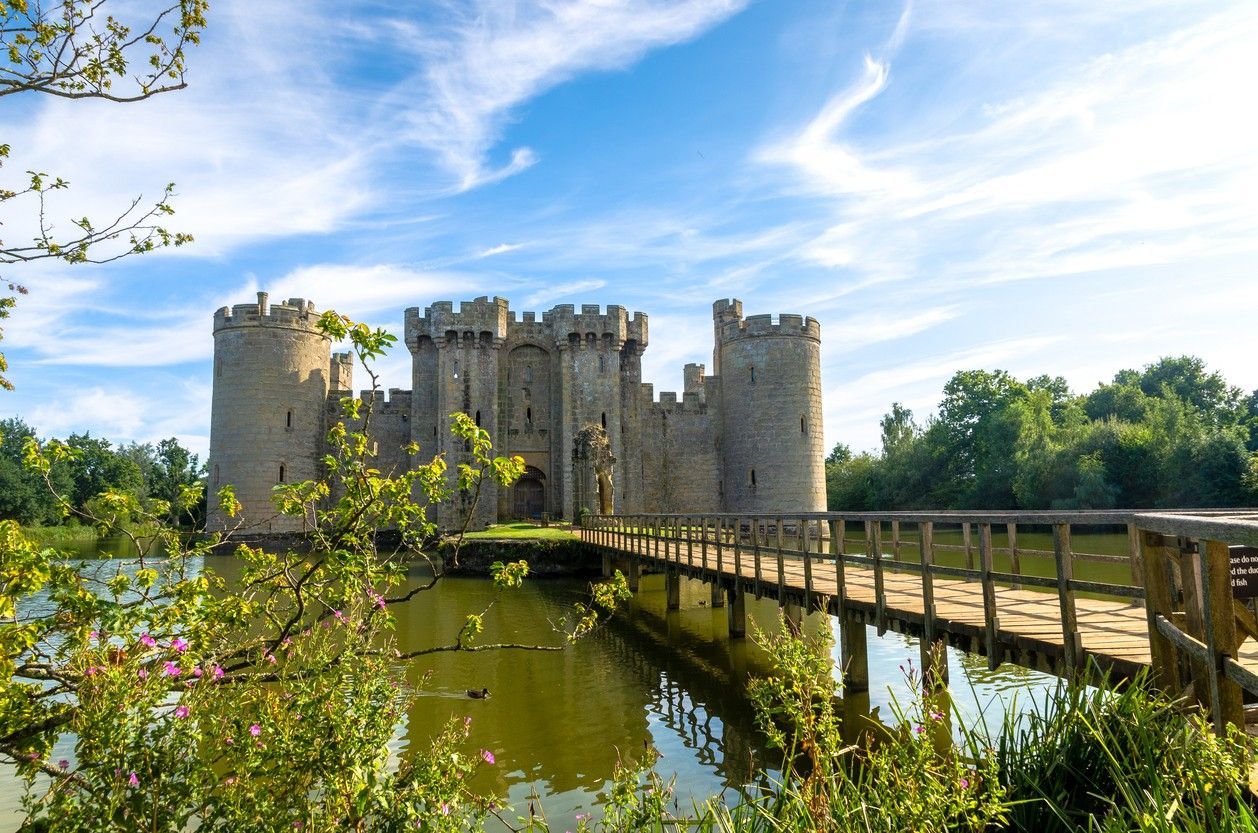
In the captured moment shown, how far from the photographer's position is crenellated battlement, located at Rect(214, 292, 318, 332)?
32062 mm

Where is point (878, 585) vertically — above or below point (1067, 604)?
below

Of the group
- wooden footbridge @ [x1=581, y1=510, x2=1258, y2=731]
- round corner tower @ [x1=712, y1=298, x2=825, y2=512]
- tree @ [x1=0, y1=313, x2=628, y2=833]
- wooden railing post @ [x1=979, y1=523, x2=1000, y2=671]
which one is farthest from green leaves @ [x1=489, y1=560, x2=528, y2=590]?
round corner tower @ [x1=712, y1=298, x2=825, y2=512]

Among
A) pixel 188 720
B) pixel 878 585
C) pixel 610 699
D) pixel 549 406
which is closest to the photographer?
pixel 188 720

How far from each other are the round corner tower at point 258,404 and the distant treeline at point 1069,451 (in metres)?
32.4

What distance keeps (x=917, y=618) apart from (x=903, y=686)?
301cm

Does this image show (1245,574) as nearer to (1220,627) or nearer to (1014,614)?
(1220,627)

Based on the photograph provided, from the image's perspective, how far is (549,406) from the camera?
35.4 m

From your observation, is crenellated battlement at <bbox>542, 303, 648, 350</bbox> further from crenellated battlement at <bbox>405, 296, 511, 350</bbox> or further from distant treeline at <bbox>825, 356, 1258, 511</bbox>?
distant treeline at <bbox>825, 356, 1258, 511</bbox>

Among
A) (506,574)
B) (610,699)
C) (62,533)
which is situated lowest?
(610,699)

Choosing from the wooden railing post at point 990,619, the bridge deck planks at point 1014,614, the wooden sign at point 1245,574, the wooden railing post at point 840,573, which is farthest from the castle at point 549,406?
the wooden sign at point 1245,574

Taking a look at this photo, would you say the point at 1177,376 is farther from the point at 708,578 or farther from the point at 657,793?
the point at 657,793

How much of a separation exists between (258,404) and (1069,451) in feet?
117

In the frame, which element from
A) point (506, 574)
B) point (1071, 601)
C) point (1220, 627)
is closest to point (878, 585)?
point (1071, 601)

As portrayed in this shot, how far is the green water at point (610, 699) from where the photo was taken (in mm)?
6992
